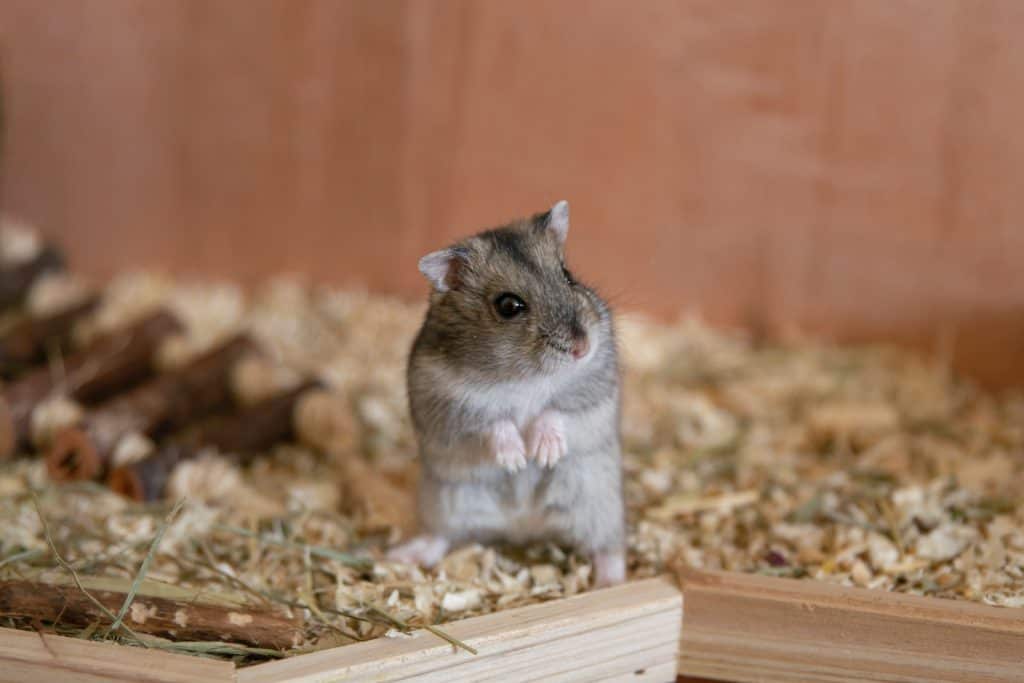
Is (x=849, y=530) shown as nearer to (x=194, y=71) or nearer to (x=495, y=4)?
(x=495, y=4)

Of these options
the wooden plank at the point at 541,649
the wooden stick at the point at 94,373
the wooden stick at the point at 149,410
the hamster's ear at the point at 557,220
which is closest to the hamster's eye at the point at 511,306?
the hamster's ear at the point at 557,220

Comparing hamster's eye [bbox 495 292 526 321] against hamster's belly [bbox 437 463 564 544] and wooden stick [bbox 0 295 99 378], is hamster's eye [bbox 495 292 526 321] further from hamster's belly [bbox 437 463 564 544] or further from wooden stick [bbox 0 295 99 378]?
wooden stick [bbox 0 295 99 378]

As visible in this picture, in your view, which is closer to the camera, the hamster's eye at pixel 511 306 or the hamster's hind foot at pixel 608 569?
the hamster's eye at pixel 511 306

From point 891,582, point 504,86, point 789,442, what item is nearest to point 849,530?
point 891,582

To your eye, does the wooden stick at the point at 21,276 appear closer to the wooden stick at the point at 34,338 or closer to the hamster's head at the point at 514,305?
the wooden stick at the point at 34,338

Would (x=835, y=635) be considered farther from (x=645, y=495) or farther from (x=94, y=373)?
(x=94, y=373)

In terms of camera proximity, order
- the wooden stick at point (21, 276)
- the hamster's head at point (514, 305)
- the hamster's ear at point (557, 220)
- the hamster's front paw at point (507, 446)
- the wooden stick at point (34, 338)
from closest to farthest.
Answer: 1. the hamster's head at point (514, 305)
2. the hamster's front paw at point (507, 446)
3. the hamster's ear at point (557, 220)
4. the wooden stick at point (34, 338)
5. the wooden stick at point (21, 276)
